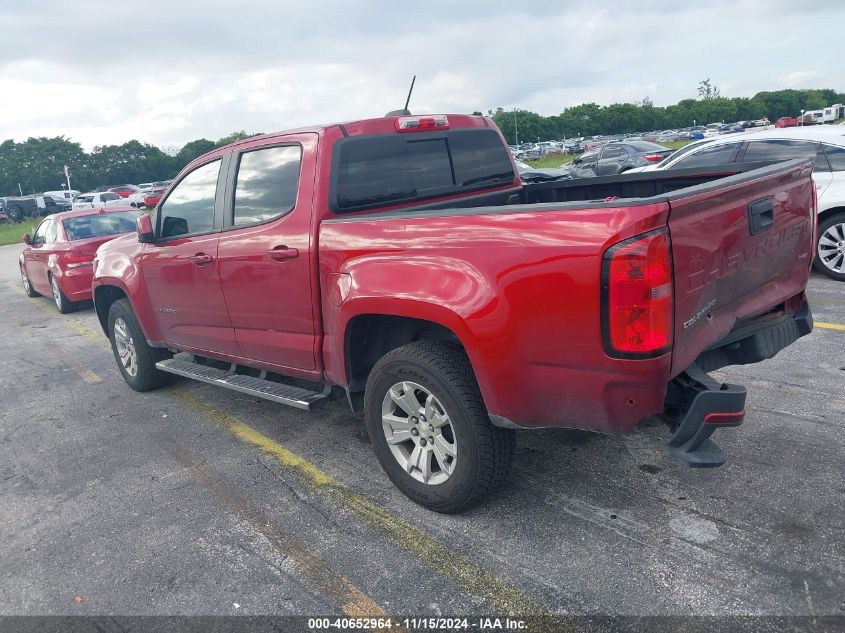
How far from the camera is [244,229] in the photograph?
4.13 meters

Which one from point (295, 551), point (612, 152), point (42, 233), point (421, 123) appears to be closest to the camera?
point (295, 551)

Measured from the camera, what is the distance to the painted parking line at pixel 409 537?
263 cm

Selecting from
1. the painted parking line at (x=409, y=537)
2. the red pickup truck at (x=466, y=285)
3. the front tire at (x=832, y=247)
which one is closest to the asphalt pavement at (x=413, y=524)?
the painted parking line at (x=409, y=537)

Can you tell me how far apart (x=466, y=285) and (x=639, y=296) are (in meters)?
0.74

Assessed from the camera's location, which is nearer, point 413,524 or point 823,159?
point 413,524

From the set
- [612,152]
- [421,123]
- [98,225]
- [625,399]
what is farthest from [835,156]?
[612,152]

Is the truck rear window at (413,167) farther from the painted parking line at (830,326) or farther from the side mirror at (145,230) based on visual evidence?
the painted parking line at (830,326)

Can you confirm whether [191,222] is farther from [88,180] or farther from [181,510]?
[88,180]

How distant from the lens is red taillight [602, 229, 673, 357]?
237cm

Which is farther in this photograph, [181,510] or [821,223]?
[821,223]

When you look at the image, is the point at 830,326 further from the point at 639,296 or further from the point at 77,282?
the point at 77,282

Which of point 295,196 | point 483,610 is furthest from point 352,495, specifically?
point 295,196

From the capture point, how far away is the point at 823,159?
24.2 ft

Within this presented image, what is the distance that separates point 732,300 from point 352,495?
2.14 meters
